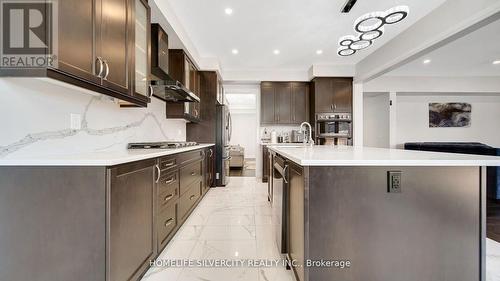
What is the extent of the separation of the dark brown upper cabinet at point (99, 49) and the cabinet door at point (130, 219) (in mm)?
588

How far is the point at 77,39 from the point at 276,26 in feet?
9.26

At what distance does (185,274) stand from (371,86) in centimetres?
632

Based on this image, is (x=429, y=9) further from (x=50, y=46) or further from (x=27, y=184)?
(x=27, y=184)

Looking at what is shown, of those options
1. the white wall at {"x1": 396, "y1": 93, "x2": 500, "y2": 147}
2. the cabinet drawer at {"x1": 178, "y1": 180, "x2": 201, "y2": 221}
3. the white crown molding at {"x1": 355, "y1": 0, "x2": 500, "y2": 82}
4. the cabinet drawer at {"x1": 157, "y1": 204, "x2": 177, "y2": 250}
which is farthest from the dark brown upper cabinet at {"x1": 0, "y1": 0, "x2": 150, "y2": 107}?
the white wall at {"x1": 396, "y1": 93, "x2": 500, "y2": 147}

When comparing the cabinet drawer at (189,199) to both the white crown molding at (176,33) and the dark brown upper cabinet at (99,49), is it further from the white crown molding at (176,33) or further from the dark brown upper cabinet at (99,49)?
the white crown molding at (176,33)

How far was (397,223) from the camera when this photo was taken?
1.29 meters

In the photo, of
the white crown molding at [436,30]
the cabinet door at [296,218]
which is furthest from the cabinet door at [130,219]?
the white crown molding at [436,30]

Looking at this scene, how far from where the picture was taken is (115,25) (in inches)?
62.0

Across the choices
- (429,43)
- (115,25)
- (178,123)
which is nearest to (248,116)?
(178,123)

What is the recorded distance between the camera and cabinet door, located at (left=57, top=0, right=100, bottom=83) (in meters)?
1.14

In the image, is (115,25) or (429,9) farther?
(429,9)

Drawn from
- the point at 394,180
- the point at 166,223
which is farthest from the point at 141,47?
the point at 394,180

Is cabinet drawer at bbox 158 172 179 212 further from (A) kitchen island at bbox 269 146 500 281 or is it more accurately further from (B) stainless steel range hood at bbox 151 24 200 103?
(A) kitchen island at bbox 269 146 500 281

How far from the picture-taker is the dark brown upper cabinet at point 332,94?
5.16 metres
